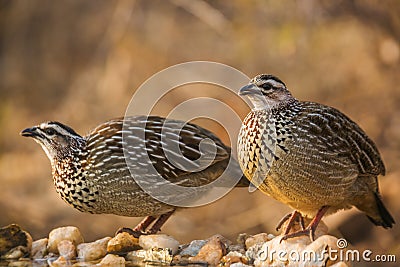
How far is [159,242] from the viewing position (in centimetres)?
554

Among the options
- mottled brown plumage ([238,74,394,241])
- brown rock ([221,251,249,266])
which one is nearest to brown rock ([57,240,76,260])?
brown rock ([221,251,249,266])

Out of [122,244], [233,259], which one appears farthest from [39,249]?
[233,259]

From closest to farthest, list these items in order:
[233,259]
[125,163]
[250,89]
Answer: [233,259] < [250,89] < [125,163]

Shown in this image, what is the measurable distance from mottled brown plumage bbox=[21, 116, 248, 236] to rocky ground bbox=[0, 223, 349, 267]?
286 millimetres

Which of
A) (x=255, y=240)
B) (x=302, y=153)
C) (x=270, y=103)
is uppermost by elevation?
(x=270, y=103)

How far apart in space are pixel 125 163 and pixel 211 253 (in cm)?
106

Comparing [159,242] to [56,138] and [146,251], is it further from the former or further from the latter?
[56,138]

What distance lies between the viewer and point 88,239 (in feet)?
33.2

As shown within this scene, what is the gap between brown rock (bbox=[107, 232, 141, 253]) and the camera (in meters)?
5.68

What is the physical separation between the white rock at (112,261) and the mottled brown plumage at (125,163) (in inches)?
24.8

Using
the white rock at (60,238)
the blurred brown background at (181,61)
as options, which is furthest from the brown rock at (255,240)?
the blurred brown background at (181,61)

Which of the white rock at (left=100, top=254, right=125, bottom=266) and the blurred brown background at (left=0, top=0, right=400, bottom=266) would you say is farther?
the blurred brown background at (left=0, top=0, right=400, bottom=266)

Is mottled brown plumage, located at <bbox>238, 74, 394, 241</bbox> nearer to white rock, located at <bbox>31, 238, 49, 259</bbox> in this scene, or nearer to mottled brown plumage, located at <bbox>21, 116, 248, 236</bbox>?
mottled brown plumage, located at <bbox>21, 116, 248, 236</bbox>

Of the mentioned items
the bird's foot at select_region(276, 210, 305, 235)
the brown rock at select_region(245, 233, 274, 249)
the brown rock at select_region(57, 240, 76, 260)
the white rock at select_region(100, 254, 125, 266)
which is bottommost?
the white rock at select_region(100, 254, 125, 266)
